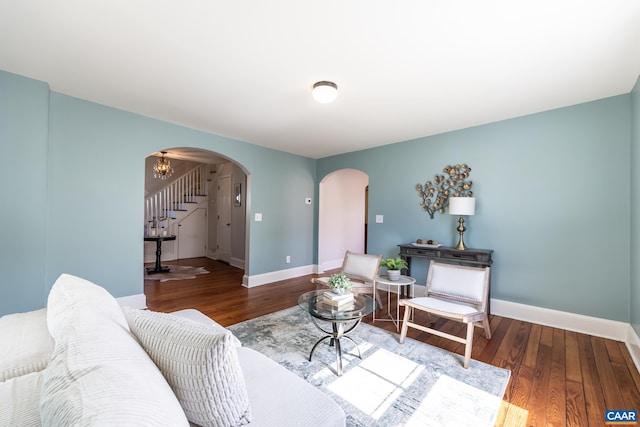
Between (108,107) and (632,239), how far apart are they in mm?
5674

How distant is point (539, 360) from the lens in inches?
87.2

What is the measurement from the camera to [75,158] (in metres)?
2.79

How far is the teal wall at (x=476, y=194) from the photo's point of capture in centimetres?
238

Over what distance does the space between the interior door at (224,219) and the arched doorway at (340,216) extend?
8.51 feet

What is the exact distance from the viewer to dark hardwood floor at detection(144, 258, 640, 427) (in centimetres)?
165

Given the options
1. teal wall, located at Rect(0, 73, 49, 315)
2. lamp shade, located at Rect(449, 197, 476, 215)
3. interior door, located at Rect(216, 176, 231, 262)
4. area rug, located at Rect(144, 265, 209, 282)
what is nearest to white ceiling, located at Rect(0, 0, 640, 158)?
teal wall, located at Rect(0, 73, 49, 315)

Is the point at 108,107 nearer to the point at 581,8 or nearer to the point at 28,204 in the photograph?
the point at 28,204

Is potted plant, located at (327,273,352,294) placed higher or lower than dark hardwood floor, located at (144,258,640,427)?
higher

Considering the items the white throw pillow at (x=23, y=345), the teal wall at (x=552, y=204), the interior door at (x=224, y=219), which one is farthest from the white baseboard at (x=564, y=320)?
the interior door at (x=224, y=219)

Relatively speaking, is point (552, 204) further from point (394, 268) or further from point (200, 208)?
point (200, 208)

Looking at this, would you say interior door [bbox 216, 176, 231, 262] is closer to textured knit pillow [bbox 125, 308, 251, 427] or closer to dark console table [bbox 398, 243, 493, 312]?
dark console table [bbox 398, 243, 493, 312]

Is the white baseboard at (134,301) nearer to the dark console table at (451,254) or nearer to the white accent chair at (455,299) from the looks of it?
the white accent chair at (455,299)

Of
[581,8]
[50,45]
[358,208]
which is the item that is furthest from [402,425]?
[358,208]

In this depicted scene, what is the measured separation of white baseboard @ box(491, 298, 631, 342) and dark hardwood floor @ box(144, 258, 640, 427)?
86mm
